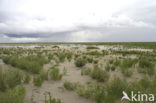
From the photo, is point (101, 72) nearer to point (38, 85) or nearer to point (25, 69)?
point (38, 85)

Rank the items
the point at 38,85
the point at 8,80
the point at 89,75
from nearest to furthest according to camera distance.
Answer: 1. the point at 8,80
2. the point at 38,85
3. the point at 89,75

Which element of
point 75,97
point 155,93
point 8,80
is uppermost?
point 8,80

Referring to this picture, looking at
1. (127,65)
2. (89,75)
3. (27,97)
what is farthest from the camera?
(127,65)

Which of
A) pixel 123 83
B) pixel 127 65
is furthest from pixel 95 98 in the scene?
pixel 127 65

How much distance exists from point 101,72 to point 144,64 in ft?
14.8

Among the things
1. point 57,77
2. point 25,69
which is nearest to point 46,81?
point 57,77

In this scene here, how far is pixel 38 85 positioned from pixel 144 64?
743cm

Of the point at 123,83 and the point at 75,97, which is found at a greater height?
the point at 123,83

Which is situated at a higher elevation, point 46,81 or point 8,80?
point 8,80

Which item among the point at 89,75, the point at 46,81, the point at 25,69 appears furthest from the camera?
the point at 25,69

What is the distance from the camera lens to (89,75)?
21.1ft

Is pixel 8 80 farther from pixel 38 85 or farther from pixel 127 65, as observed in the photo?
pixel 127 65

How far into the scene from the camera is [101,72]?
18.4ft

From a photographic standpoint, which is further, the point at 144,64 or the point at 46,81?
the point at 144,64
